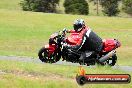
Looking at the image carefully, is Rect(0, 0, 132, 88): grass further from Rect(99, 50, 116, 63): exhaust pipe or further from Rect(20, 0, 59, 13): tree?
Rect(20, 0, 59, 13): tree

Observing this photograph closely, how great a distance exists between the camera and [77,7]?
297 ft

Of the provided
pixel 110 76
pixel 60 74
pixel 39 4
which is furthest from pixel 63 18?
pixel 110 76

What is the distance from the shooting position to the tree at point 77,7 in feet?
296

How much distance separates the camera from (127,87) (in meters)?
10.5

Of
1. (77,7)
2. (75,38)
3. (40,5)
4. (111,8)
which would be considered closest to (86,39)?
(75,38)

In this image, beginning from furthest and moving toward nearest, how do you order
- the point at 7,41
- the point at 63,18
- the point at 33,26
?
the point at 63,18 < the point at 33,26 < the point at 7,41

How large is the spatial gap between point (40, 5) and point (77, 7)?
8.20 metres

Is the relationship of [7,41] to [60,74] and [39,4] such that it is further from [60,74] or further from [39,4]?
[39,4]

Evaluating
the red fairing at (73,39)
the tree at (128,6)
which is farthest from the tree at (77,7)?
the red fairing at (73,39)

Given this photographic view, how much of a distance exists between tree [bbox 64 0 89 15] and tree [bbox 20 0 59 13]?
12.9 ft

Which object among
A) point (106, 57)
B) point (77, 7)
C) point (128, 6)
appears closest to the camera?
point (106, 57)

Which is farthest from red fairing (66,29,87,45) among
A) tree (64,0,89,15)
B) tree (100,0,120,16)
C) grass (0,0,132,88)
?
tree (100,0,120,16)

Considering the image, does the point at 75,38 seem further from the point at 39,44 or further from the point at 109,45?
the point at 39,44

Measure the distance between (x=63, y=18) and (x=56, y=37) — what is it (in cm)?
4179
